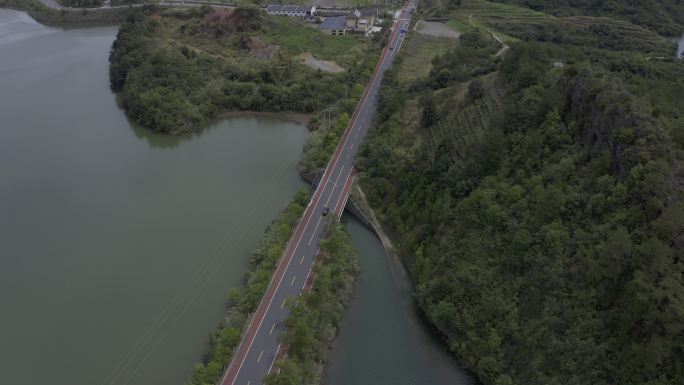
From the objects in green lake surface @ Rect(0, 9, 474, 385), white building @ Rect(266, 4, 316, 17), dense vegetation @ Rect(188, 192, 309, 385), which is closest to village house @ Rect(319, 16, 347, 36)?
white building @ Rect(266, 4, 316, 17)

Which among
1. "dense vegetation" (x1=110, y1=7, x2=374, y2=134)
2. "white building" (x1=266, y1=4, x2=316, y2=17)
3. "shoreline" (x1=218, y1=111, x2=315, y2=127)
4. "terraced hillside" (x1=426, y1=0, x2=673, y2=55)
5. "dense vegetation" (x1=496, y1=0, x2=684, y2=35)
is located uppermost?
"dense vegetation" (x1=496, y1=0, x2=684, y2=35)

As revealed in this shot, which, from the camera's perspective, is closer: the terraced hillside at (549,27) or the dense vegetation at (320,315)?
the dense vegetation at (320,315)

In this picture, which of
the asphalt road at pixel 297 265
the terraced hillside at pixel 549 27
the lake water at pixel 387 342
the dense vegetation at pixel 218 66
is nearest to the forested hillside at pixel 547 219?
the lake water at pixel 387 342

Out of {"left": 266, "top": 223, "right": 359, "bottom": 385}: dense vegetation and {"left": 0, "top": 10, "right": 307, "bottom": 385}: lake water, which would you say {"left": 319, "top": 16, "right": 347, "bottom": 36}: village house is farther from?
{"left": 266, "top": 223, "right": 359, "bottom": 385}: dense vegetation

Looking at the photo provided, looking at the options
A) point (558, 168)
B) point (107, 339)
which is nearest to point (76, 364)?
point (107, 339)

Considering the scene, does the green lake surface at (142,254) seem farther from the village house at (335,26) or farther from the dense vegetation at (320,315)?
the village house at (335,26)
